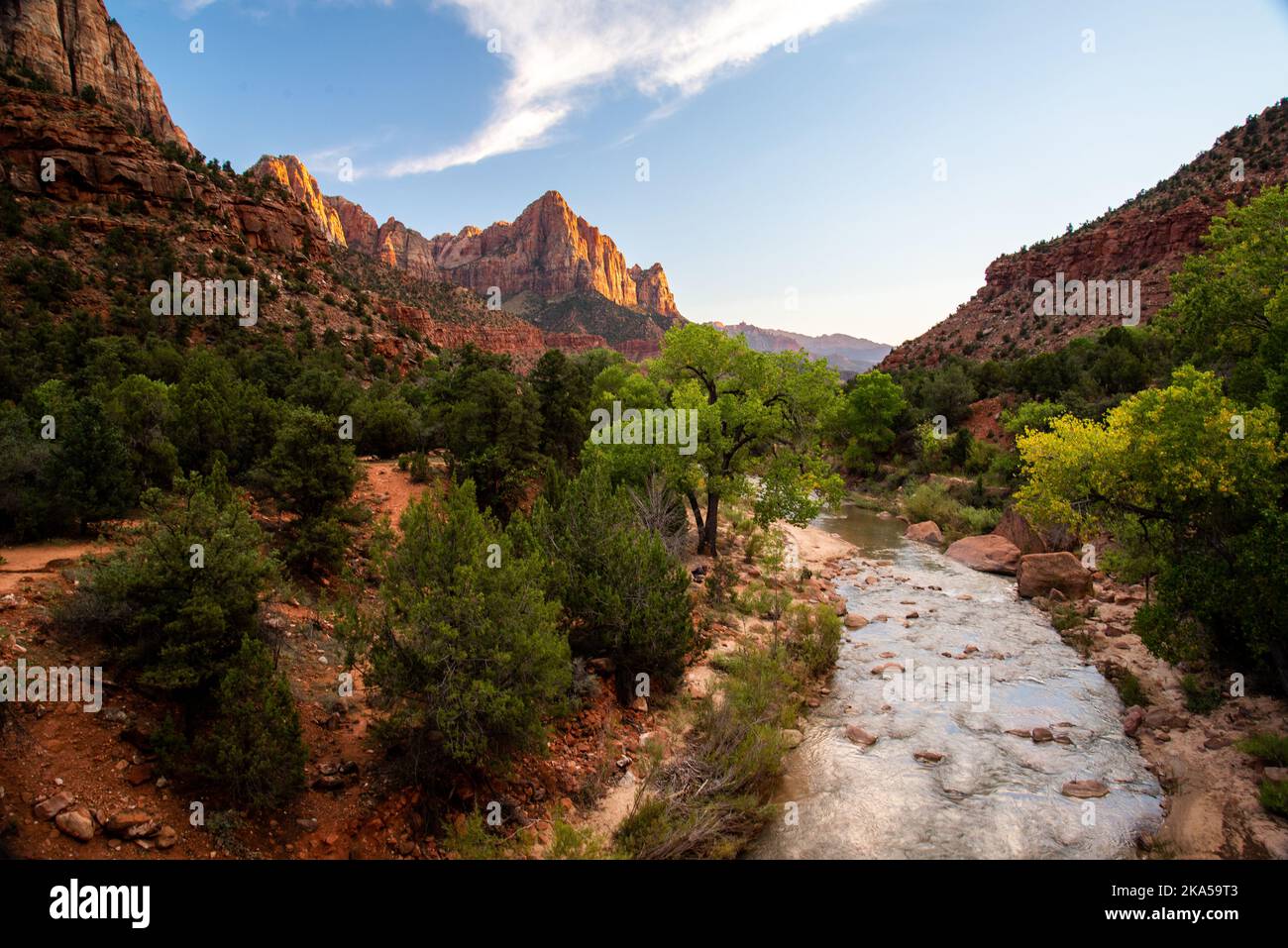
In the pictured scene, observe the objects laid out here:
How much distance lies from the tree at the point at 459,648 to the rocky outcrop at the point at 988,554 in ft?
61.9

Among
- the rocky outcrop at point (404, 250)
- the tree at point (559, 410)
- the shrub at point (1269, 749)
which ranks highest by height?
the rocky outcrop at point (404, 250)

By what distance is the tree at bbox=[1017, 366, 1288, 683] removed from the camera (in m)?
8.77

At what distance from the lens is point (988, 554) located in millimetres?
21375

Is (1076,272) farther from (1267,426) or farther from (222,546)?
(222,546)

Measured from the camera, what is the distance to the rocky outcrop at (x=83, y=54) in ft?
169

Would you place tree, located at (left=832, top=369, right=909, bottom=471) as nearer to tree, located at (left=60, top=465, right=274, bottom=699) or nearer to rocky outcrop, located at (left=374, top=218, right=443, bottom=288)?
tree, located at (left=60, top=465, right=274, bottom=699)

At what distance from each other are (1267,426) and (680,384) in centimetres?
1346

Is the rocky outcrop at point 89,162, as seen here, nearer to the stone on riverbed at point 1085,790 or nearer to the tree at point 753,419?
the tree at point 753,419

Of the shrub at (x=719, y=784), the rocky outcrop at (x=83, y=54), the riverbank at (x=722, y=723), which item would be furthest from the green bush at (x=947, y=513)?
the rocky outcrop at (x=83, y=54)

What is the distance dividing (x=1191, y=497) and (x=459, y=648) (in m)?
11.8

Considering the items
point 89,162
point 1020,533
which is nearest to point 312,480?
point 1020,533

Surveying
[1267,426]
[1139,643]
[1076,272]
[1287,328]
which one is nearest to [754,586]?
[1139,643]

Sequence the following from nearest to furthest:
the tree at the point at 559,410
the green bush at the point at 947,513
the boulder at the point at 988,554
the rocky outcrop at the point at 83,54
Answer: the boulder at the point at 988,554 < the tree at the point at 559,410 < the green bush at the point at 947,513 < the rocky outcrop at the point at 83,54

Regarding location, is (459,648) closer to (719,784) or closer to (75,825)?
(75,825)
